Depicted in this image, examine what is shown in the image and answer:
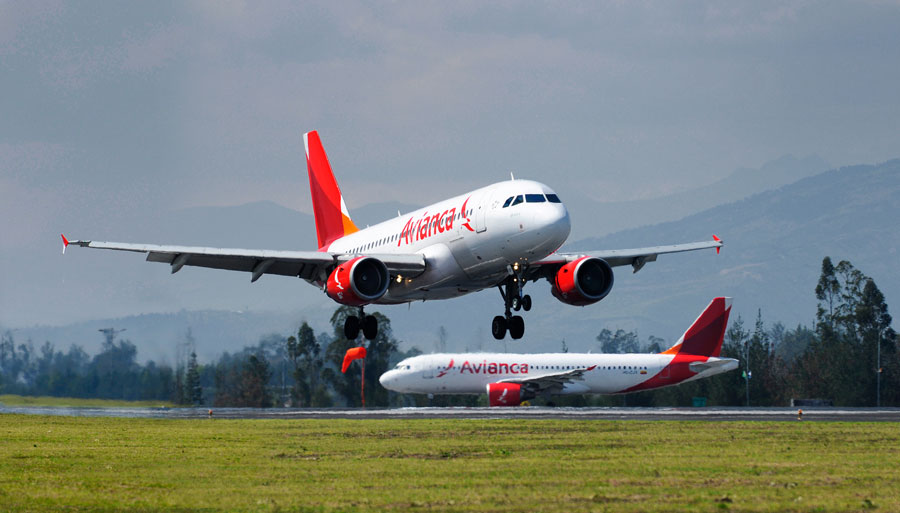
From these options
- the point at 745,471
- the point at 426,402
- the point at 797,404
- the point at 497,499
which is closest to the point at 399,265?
→ the point at 745,471

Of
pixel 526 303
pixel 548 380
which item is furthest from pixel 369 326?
pixel 548 380

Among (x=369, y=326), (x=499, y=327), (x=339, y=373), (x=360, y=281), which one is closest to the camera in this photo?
(x=360, y=281)

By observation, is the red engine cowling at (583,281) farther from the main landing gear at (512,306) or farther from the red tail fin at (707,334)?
the red tail fin at (707,334)

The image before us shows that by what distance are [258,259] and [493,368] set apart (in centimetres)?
5568

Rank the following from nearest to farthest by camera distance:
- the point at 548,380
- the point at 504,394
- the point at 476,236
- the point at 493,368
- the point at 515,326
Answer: the point at 476,236
the point at 515,326
the point at 504,394
the point at 548,380
the point at 493,368

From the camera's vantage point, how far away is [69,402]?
271 feet

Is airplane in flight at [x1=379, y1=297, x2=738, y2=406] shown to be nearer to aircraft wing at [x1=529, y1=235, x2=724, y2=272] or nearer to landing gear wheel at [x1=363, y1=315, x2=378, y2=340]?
aircraft wing at [x1=529, y1=235, x2=724, y2=272]

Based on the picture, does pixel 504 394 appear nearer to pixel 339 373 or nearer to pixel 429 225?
pixel 339 373

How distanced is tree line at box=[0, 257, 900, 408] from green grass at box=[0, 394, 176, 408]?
0.95 m

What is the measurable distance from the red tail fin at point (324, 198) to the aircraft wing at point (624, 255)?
694 inches

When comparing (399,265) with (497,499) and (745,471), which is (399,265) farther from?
(497,499)

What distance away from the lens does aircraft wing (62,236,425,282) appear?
46.5 metres

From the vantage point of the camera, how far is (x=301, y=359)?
138625 millimetres

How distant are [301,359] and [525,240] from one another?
99.7 meters
